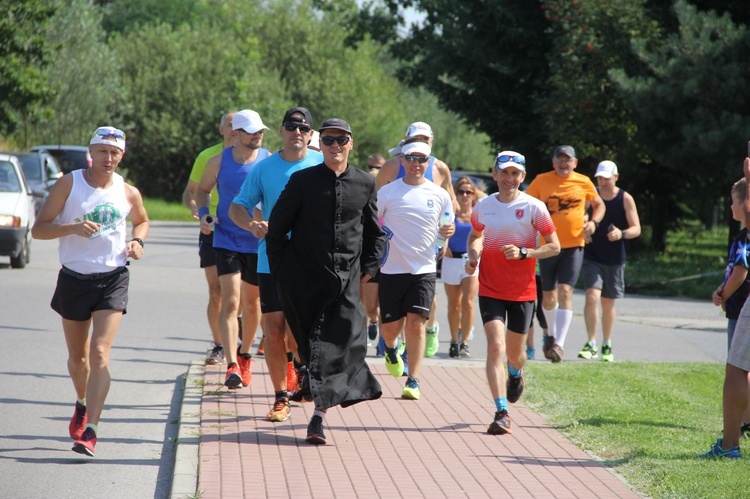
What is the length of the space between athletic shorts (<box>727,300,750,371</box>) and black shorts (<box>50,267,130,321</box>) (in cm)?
374

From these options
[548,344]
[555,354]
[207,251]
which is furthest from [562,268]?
[207,251]

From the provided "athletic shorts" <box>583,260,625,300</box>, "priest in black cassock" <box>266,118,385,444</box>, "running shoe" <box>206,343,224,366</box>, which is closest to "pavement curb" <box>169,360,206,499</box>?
"running shoe" <box>206,343,224,366</box>

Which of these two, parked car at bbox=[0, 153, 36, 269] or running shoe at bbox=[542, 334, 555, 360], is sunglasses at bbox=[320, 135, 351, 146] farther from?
parked car at bbox=[0, 153, 36, 269]

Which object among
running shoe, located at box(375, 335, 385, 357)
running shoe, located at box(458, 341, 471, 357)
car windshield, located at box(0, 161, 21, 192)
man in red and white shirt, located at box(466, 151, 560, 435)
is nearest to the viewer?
man in red and white shirt, located at box(466, 151, 560, 435)

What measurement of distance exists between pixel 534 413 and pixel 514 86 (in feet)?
74.3

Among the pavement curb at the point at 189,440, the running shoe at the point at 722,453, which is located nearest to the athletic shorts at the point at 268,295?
the pavement curb at the point at 189,440

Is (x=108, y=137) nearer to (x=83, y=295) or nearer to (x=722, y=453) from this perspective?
(x=83, y=295)

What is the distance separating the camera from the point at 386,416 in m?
8.02

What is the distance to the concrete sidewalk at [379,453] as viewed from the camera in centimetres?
600

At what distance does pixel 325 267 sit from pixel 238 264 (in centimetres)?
200

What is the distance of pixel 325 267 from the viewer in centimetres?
689

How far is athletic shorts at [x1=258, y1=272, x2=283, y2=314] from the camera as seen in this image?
7.45 m

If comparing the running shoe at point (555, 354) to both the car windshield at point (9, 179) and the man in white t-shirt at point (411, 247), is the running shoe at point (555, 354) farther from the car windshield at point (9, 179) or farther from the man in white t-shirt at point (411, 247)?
the car windshield at point (9, 179)

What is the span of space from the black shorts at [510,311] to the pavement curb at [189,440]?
82.5 inches
